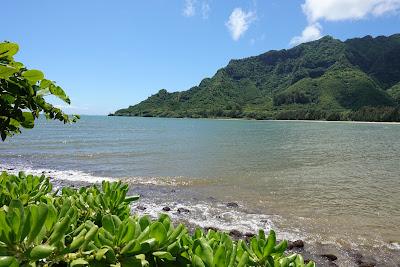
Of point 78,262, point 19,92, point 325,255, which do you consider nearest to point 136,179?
point 325,255

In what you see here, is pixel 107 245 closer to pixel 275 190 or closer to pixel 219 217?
pixel 219 217

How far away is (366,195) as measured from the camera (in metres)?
16.2

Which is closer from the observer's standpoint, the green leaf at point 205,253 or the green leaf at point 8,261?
the green leaf at point 8,261

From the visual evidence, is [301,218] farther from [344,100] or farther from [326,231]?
[344,100]

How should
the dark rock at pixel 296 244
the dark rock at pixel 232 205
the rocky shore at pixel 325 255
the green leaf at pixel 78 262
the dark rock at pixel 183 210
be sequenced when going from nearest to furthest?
the green leaf at pixel 78 262 < the rocky shore at pixel 325 255 < the dark rock at pixel 296 244 < the dark rock at pixel 183 210 < the dark rock at pixel 232 205

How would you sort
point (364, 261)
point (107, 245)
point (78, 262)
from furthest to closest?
point (364, 261)
point (107, 245)
point (78, 262)

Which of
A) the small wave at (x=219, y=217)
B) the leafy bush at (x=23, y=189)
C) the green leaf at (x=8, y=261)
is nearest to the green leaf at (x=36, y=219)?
the green leaf at (x=8, y=261)

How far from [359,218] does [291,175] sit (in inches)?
342

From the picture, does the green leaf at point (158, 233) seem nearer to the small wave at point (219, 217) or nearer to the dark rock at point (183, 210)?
the small wave at point (219, 217)

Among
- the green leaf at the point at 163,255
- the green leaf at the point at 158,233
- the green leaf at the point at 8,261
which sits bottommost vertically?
the green leaf at the point at 163,255

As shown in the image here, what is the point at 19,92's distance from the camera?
1962 mm

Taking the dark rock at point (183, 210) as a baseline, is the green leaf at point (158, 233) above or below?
A: above

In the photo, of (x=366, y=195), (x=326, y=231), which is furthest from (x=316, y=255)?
(x=366, y=195)

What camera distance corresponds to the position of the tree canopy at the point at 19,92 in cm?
169
